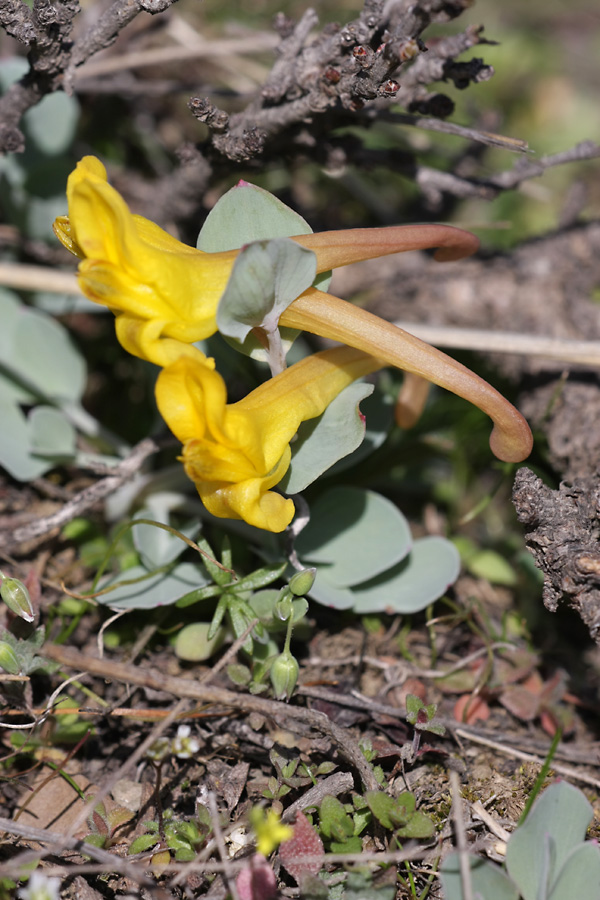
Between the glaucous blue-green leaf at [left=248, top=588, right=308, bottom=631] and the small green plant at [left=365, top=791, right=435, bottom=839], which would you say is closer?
the small green plant at [left=365, top=791, right=435, bottom=839]

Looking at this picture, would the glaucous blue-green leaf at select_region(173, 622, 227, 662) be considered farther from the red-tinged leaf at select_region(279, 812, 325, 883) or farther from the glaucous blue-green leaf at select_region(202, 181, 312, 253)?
the glaucous blue-green leaf at select_region(202, 181, 312, 253)

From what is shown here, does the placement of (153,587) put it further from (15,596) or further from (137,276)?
(137,276)

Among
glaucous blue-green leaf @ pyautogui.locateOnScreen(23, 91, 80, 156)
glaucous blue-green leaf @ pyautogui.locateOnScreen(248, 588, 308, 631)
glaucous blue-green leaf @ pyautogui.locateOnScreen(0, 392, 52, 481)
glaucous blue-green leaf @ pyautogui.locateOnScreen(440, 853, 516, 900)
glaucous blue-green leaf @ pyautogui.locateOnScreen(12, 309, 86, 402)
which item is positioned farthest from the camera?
glaucous blue-green leaf @ pyautogui.locateOnScreen(23, 91, 80, 156)

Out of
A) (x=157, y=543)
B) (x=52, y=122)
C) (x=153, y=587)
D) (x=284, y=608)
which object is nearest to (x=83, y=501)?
(x=157, y=543)

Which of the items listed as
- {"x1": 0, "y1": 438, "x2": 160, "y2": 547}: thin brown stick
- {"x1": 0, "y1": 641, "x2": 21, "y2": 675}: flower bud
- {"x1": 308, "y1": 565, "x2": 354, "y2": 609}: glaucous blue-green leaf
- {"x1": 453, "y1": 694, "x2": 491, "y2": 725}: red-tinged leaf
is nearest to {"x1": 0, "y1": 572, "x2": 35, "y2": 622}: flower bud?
{"x1": 0, "y1": 641, "x2": 21, "y2": 675}: flower bud

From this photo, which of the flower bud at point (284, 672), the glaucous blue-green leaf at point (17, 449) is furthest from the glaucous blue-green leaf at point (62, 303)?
the flower bud at point (284, 672)

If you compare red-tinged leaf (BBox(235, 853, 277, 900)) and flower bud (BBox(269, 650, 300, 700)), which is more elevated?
flower bud (BBox(269, 650, 300, 700))

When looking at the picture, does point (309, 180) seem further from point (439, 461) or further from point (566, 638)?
point (566, 638)

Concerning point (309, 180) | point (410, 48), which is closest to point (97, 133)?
point (309, 180)
